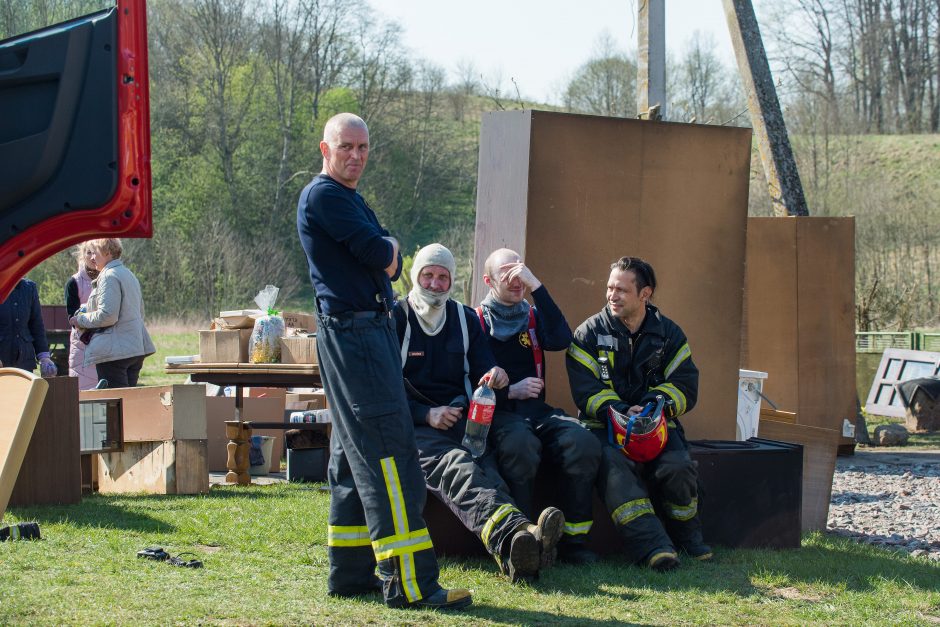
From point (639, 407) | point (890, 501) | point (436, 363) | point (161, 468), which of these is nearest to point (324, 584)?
point (436, 363)

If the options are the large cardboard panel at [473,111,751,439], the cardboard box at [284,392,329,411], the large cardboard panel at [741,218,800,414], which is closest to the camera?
the large cardboard panel at [473,111,751,439]

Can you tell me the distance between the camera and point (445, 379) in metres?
5.50

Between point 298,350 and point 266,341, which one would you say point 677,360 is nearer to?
point 298,350

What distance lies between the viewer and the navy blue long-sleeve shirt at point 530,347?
5.71 metres

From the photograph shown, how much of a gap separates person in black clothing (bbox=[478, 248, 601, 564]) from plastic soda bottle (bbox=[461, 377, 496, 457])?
4.9 inches

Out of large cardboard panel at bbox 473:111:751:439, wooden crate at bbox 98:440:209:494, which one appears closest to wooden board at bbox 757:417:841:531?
large cardboard panel at bbox 473:111:751:439

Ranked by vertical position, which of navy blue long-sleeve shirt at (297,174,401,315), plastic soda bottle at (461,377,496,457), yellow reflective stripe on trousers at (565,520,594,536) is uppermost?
navy blue long-sleeve shirt at (297,174,401,315)

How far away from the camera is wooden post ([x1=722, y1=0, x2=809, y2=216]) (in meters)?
11.3

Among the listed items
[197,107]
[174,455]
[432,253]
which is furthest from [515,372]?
[197,107]

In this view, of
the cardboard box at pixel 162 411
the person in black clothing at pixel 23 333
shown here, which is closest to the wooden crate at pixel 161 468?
the cardboard box at pixel 162 411

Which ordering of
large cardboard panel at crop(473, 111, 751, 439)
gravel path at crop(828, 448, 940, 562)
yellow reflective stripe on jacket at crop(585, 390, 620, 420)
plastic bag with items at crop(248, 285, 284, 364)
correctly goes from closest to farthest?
yellow reflective stripe on jacket at crop(585, 390, 620, 420)
large cardboard panel at crop(473, 111, 751, 439)
gravel path at crop(828, 448, 940, 562)
plastic bag with items at crop(248, 285, 284, 364)

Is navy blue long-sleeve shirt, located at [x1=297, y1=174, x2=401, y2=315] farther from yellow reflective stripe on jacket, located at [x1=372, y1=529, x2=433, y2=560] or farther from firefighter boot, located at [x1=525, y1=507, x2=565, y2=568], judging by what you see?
firefighter boot, located at [x1=525, y1=507, x2=565, y2=568]

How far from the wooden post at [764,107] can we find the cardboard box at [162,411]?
6457 mm

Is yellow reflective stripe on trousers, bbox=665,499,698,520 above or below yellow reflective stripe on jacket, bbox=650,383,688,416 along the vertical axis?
below
